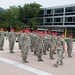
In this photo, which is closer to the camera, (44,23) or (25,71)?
(25,71)

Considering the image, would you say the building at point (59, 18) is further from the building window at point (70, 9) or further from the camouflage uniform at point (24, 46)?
the camouflage uniform at point (24, 46)

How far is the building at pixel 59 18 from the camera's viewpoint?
5872cm

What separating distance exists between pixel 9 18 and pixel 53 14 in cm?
1434

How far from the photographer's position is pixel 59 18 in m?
62.5

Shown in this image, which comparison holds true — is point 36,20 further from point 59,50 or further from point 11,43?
point 59,50

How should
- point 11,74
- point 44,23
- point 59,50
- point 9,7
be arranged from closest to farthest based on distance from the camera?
point 11,74 < point 59,50 < point 44,23 < point 9,7

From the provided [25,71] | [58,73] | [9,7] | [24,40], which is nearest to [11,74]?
[25,71]

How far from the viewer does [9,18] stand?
72.0m

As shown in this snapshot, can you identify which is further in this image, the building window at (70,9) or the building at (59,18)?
the building at (59,18)

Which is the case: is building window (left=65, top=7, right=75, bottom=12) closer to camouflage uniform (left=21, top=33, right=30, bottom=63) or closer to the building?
the building

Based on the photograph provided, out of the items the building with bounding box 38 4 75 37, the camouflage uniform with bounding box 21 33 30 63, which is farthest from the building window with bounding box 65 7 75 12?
the camouflage uniform with bounding box 21 33 30 63

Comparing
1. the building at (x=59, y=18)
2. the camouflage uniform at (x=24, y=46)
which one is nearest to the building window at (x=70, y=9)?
the building at (x=59, y=18)

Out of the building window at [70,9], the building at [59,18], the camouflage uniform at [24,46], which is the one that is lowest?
the camouflage uniform at [24,46]

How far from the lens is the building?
58.7 meters
